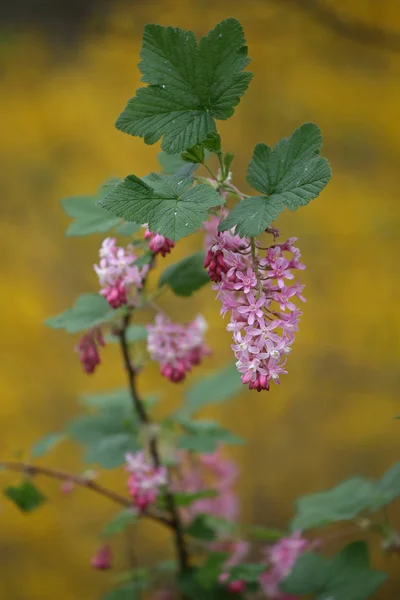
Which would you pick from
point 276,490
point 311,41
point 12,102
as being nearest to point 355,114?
point 311,41

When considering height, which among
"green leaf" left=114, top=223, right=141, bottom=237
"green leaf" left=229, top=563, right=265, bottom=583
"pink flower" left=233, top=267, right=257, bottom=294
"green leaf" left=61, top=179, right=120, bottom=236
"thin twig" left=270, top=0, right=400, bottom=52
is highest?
"thin twig" left=270, top=0, right=400, bottom=52

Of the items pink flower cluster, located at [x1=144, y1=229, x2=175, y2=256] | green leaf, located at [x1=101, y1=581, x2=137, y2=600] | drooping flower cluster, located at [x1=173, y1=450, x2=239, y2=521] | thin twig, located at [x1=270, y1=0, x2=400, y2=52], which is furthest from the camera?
thin twig, located at [x1=270, y1=0, x2=400, y2=52]

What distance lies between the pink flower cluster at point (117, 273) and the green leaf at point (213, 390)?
1.58 feet

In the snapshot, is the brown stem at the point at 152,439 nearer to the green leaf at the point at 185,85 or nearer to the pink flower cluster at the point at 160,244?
the pink flower cluster at the point at 160,244

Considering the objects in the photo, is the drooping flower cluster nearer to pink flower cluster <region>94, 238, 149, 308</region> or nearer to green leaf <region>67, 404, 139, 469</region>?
green leaf <region>67, 404, 139, 469</region>

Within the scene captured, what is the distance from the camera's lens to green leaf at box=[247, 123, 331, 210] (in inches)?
27.0

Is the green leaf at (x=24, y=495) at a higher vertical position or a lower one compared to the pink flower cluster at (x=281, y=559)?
higher

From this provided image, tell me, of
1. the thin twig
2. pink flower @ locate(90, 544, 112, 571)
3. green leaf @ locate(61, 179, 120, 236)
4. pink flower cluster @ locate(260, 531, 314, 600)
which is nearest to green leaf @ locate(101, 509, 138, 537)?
pink flower @ locate(90, 544, 112, 571)

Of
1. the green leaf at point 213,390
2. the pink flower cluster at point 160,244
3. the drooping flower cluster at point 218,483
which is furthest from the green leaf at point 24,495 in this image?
the pink flower cluster at point 160,244

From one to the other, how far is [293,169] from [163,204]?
144 millimetres

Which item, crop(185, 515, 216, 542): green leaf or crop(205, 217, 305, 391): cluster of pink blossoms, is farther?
crop(185, 515, 216, 542): green leaf

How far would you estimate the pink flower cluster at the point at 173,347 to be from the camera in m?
0.99

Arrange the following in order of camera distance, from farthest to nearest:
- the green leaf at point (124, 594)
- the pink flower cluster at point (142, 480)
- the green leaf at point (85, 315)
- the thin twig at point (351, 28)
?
the thin twig at point (351, 28), the green leaf at point (124, 594), the pink flower cluster at point (142, 480), the green leaf at point (85, 315)

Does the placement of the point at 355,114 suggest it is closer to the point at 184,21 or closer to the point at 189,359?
the point at 184,21
